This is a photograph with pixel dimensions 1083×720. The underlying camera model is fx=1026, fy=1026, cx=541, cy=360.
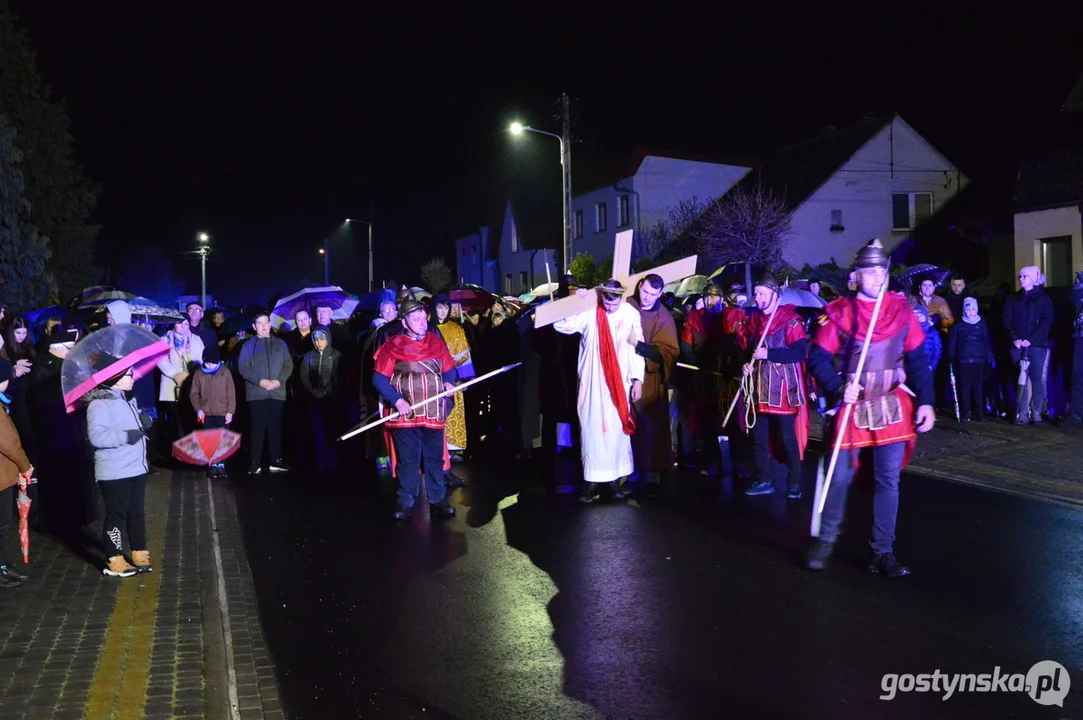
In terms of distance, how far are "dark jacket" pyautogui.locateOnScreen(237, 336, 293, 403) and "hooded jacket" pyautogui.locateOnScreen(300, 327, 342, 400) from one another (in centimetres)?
28

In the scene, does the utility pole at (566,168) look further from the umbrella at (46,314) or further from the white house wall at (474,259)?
the white house wall at (474,259)

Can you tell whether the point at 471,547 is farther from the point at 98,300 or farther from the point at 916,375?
the point at 98,300

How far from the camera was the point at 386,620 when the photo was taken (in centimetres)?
606

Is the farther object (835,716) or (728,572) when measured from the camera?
(728,572)

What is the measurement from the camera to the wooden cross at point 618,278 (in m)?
9.12

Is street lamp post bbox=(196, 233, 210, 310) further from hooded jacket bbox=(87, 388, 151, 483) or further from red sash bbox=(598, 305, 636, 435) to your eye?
hooded jacket bbox=(87, 388, 151, 483)

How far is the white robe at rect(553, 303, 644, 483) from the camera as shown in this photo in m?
9.18

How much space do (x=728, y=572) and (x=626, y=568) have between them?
0.69m

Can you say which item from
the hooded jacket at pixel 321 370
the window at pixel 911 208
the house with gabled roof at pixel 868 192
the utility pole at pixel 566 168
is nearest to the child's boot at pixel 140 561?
the hooded jacket at pixel 321 370

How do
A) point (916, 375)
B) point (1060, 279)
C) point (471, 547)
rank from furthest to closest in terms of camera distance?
point (1060, 279), point (471, 547), point (916, 375)

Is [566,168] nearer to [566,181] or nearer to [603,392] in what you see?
[566,181]

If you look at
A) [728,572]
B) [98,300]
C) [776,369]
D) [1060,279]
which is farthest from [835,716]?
[1060,279]

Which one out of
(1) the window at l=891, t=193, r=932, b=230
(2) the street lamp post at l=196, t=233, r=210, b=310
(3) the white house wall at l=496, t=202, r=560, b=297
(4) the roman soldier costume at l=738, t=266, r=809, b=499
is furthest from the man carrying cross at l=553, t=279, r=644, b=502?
(2) the street lamp post at l=196, t=233, r=210, b=310

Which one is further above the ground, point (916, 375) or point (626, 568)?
point (916, 375)
